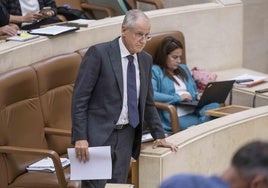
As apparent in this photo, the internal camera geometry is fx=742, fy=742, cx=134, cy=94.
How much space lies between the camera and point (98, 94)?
4164 millimetres

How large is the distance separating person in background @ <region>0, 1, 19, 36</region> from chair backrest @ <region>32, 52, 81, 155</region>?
48 cm

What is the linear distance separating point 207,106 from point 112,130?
7.04ft

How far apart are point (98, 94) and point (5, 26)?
6.01ft

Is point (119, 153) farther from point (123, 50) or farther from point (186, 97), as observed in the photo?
point (186, 97)

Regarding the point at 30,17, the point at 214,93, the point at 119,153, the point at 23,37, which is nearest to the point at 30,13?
the point at 30,17

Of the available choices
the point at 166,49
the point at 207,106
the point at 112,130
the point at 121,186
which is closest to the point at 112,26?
the point at 166,49

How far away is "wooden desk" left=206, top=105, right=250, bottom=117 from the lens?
6.02 m

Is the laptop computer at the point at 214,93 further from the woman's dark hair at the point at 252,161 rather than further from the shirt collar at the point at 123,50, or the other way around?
the woman's dark hair at the point at 252,161

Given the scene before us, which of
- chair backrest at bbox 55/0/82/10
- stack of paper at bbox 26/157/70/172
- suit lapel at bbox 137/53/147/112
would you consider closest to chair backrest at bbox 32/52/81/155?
stack of paper at bbox 26/157/70/172

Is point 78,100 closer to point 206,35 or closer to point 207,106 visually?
point 207,106

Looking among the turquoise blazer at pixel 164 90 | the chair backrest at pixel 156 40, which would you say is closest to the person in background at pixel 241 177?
the turquoise blazer at pixel 164 90

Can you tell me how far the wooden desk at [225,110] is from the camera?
6016mm

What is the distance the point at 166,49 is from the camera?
6.28 m

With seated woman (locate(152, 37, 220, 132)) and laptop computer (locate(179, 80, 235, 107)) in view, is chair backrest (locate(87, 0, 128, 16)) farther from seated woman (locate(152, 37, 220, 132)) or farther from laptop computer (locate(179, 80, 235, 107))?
laptop computer (locate(179, 80, 235, 107))
